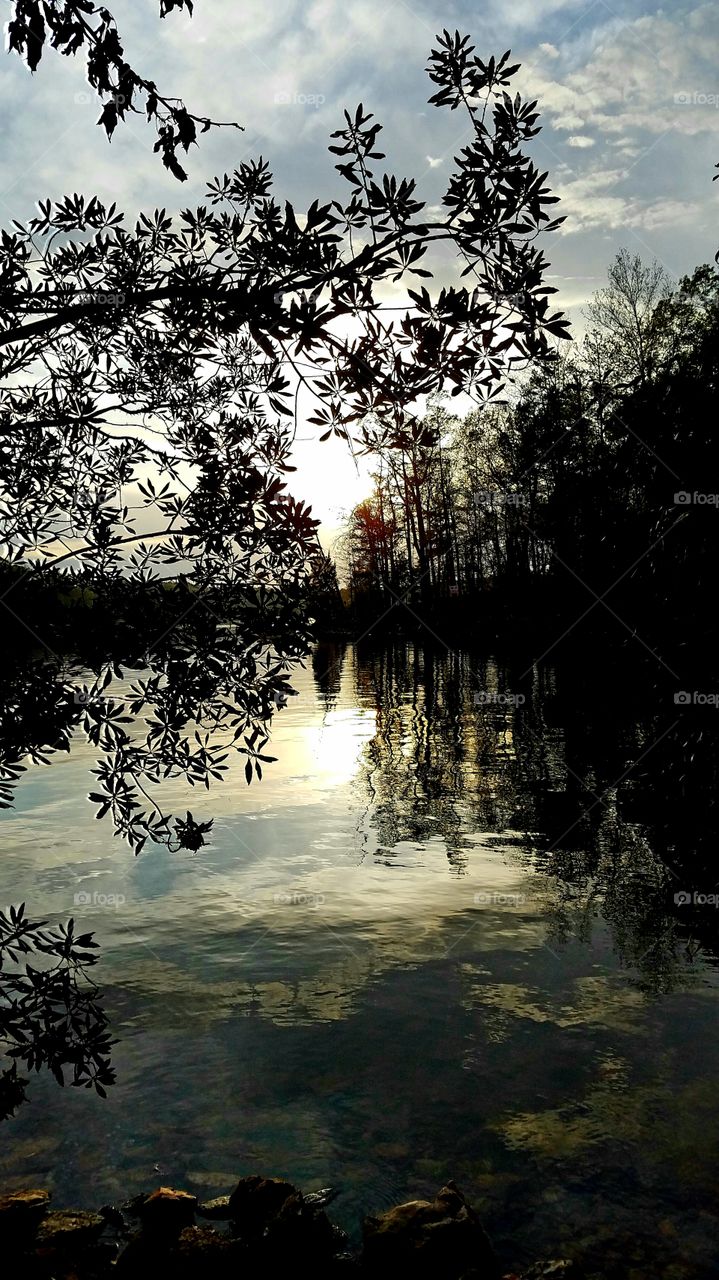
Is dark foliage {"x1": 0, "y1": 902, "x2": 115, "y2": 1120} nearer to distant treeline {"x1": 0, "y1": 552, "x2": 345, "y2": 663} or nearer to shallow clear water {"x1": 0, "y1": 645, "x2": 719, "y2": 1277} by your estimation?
shallow clear water {"x1": 0, "y1": 645, "x2": 719, "y2": 1277}

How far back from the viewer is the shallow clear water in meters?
4.20

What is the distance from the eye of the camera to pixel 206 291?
363cm

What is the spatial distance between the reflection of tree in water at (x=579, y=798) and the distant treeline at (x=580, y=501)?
1068mm

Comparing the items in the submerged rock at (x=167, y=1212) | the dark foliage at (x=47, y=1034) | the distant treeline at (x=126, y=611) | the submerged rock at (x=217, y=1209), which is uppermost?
the distant treeline at (x=126, y=611)

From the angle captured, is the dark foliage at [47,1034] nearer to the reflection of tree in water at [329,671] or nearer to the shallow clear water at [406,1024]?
the shallow clear water at [406,1024]

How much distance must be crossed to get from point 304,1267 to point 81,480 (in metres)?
4.05

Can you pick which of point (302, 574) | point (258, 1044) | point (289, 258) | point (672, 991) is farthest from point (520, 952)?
point (289, 258)

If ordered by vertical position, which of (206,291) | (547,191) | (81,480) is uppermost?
(547,191)

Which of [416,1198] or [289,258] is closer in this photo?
[289,258]

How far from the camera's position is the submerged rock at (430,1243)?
3.43 m

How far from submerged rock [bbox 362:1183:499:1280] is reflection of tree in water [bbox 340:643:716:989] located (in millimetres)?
3118

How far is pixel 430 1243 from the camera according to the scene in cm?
348

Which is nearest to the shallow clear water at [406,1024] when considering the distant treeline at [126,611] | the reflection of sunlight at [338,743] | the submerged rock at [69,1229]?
the submerged rock at [69,1229]

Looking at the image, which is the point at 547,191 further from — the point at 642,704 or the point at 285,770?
the point at 642,704
